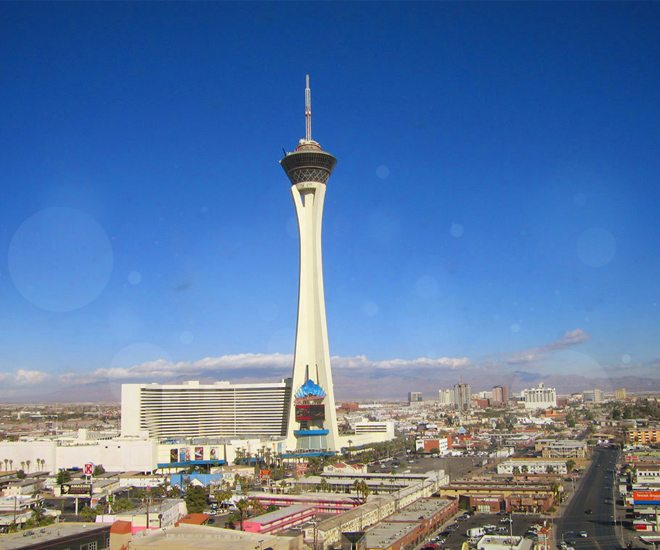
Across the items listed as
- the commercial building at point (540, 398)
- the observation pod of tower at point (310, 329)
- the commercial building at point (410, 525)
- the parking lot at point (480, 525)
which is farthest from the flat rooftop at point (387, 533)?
the commercial building at point (540, 398)

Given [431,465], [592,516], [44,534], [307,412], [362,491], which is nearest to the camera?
[44,534]

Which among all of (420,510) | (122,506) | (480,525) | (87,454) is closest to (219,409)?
(87,454)

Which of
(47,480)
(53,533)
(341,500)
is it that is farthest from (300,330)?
(53,533)

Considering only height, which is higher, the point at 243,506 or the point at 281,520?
the point at 243,506

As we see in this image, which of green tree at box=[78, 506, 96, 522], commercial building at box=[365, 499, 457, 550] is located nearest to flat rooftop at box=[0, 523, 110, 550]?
green tree at box=[78, 506, 96, 522]

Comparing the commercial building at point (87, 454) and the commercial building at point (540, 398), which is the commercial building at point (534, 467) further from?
the commercial building at point (540, 398)

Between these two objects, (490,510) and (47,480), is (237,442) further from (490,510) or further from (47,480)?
(490,510)

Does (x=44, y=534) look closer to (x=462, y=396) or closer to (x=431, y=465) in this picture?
(x=431, y=465)
